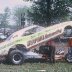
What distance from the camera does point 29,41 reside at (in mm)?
10242

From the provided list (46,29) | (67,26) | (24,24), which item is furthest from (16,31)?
(67,26)

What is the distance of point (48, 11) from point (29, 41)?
134 centimetres

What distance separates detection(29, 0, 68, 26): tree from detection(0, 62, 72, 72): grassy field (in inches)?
60.7

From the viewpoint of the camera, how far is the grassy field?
29.0 feet

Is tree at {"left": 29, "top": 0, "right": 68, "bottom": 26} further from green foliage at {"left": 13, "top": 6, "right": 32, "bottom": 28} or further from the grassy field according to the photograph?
the grassy field

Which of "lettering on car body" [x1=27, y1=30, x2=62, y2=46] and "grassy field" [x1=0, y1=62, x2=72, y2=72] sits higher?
"lettering on car body" [x1=27, y1=30, x2=62, y2=46]

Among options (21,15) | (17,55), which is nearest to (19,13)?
(21,15)

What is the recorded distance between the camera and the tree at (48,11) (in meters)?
10.3

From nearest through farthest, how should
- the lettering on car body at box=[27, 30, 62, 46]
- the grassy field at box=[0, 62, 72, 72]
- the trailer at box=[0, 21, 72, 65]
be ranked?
the grassy field at box=[0, 62, 72, 72]
the trailer at box=[0, 21, 72, 65]
the lettering on car body at box=[27, 30, 62, 46]

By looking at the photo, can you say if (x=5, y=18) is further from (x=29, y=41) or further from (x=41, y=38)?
(x=41, y=38)

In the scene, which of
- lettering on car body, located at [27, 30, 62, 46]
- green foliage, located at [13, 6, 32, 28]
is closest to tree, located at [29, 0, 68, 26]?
green foliage, located at [13, 6, 32, 28]

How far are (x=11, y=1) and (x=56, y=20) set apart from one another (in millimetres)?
1821

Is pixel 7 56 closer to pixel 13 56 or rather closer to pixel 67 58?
pixel 13 56

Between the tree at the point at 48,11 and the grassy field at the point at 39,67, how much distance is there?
1541mm
